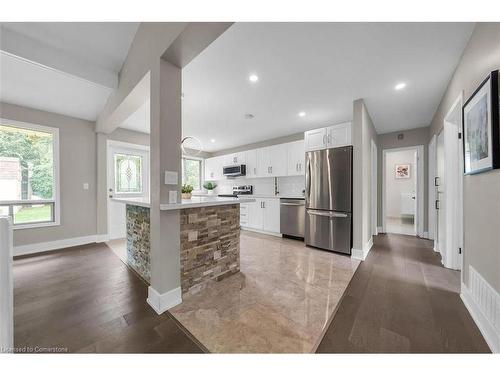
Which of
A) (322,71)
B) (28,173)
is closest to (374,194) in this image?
(322,71)

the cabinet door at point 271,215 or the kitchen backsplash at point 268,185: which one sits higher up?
the kitchen backsplash at point 268,185

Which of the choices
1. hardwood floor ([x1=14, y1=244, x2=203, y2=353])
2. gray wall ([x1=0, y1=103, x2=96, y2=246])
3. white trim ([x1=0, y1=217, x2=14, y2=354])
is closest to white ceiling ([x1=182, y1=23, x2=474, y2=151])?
white trim ([x1=0, y1=217, x2=14, y2=354])

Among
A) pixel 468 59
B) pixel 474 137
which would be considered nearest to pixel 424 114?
pixel 468 59

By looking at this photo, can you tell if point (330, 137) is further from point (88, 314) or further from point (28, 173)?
point (28, 173)

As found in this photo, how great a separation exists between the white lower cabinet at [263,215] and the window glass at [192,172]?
2.28m

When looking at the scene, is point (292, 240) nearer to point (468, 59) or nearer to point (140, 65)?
point (468, 59)

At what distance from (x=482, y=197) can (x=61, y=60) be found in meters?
4.40

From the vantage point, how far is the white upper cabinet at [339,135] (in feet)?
9.79

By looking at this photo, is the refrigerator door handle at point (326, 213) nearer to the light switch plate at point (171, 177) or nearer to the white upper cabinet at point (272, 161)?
the white upper cabinet at point (272, 161)

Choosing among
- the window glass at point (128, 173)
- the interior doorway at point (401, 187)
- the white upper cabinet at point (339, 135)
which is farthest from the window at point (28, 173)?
the interior doorway at point (401, 187)

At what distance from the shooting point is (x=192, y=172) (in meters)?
6.29

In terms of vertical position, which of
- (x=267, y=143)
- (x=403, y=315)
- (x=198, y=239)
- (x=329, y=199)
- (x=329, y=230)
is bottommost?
(x=403, y=315)

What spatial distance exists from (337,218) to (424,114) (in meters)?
2.55

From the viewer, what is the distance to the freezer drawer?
116 inches
